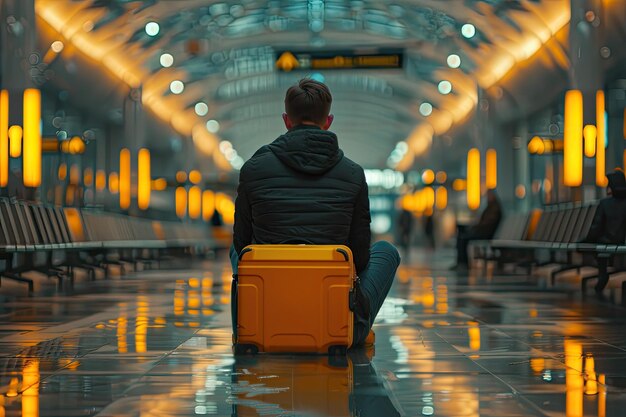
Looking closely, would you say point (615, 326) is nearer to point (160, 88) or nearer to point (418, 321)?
point (418, 321)

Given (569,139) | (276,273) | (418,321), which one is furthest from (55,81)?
(276,273)

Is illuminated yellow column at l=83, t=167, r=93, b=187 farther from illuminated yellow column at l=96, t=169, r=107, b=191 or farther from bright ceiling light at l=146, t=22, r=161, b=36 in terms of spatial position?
bright ceiling light at l=146, t=22, r=161, b=36

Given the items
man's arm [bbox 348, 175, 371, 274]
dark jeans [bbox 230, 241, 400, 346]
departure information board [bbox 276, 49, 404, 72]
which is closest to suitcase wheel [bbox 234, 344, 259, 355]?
dark jeans [bbox 230, 241, 400, 346]

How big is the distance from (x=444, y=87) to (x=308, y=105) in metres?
42.8

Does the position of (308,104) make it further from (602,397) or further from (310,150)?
(602,397)

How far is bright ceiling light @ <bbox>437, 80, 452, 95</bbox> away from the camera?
47.8 metres

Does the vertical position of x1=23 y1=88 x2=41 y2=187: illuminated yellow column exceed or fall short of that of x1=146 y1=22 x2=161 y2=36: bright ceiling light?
it falls short

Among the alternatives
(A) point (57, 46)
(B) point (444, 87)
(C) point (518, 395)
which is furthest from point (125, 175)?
(C) point (518, 395)

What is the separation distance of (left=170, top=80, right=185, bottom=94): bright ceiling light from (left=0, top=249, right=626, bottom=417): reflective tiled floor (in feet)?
123

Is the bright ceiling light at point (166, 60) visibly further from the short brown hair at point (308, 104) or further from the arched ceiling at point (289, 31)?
the short brown hair at point (308, 104)

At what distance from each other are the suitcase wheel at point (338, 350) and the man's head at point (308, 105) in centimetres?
123

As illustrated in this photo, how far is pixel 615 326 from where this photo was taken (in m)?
8.52

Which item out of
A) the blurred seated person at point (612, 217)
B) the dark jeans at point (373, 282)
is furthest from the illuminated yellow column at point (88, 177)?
the dark jeans at point (373, 282)

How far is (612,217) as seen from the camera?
531 inches
